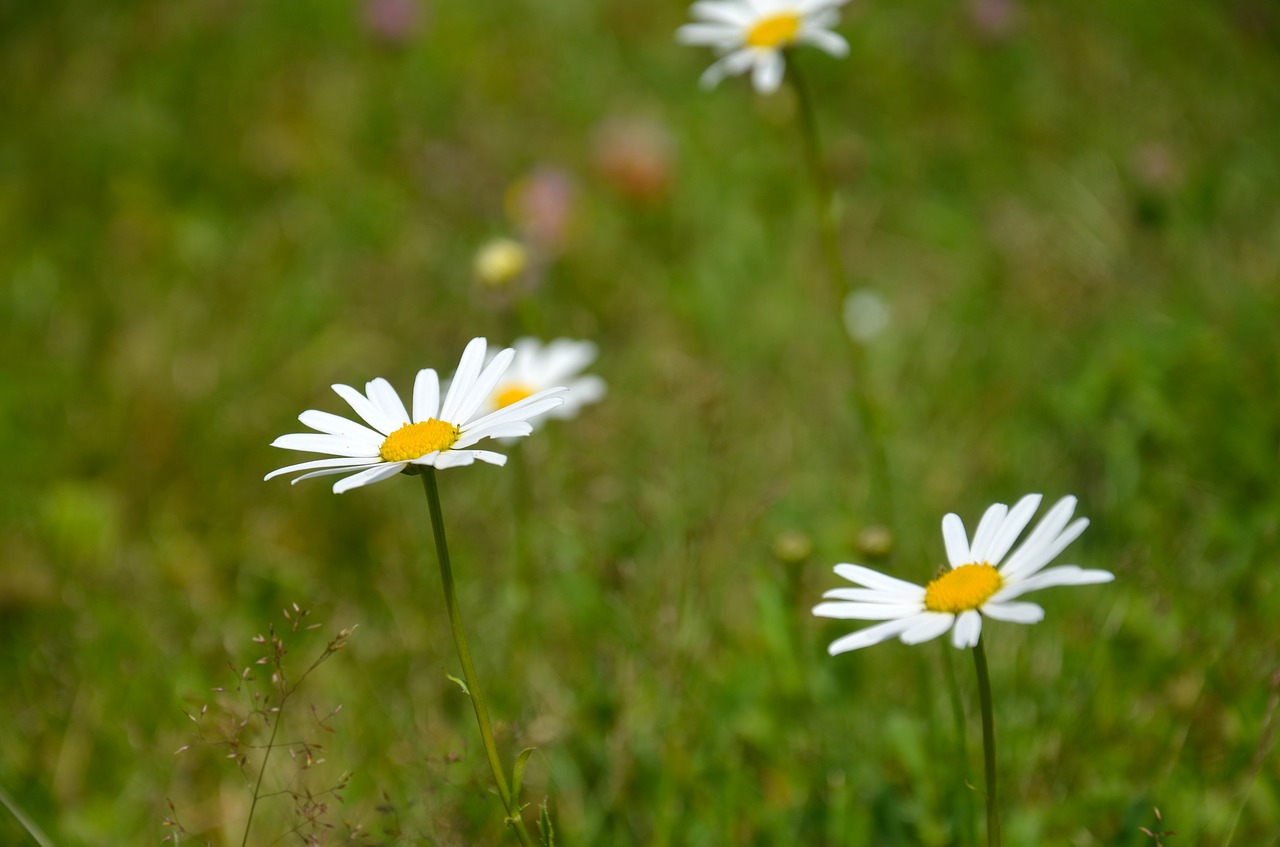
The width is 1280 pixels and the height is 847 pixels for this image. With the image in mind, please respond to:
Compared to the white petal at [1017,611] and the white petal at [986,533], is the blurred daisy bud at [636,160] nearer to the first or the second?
the white petal at [986,533]

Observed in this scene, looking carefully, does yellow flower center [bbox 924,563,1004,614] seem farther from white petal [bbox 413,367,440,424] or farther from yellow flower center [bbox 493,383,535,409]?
yellow flower center [bbox 493,383,535,409]

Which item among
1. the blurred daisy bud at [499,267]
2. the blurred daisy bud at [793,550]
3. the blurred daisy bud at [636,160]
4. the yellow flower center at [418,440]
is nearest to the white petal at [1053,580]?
the yellow flower center at [418,440]

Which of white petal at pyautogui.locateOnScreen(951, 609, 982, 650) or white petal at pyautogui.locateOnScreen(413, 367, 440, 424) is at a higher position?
white petal at pyautogui.locateOnScreen(413, 367, 440, 424)

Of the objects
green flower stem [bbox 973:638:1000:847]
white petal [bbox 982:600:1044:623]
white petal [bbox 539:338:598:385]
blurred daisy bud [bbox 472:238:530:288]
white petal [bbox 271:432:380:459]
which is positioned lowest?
white petal [bbox 539:338:598:385]

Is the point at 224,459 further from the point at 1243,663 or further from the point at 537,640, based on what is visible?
the point at 1243,663

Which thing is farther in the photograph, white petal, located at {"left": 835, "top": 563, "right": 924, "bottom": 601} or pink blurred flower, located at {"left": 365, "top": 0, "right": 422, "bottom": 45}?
pink blurred flower, located at {"left": 365, "top": 0, "right": 422, "bottom": 45}

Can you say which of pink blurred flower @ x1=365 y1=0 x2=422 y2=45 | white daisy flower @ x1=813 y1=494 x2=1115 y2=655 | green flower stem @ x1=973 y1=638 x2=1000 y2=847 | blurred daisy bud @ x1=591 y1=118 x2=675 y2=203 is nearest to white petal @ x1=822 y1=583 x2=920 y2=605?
white daisy flower @ x1=813 y1=494 x2=1115 y2=655

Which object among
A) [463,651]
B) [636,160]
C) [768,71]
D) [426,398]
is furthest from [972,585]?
[636,160]
